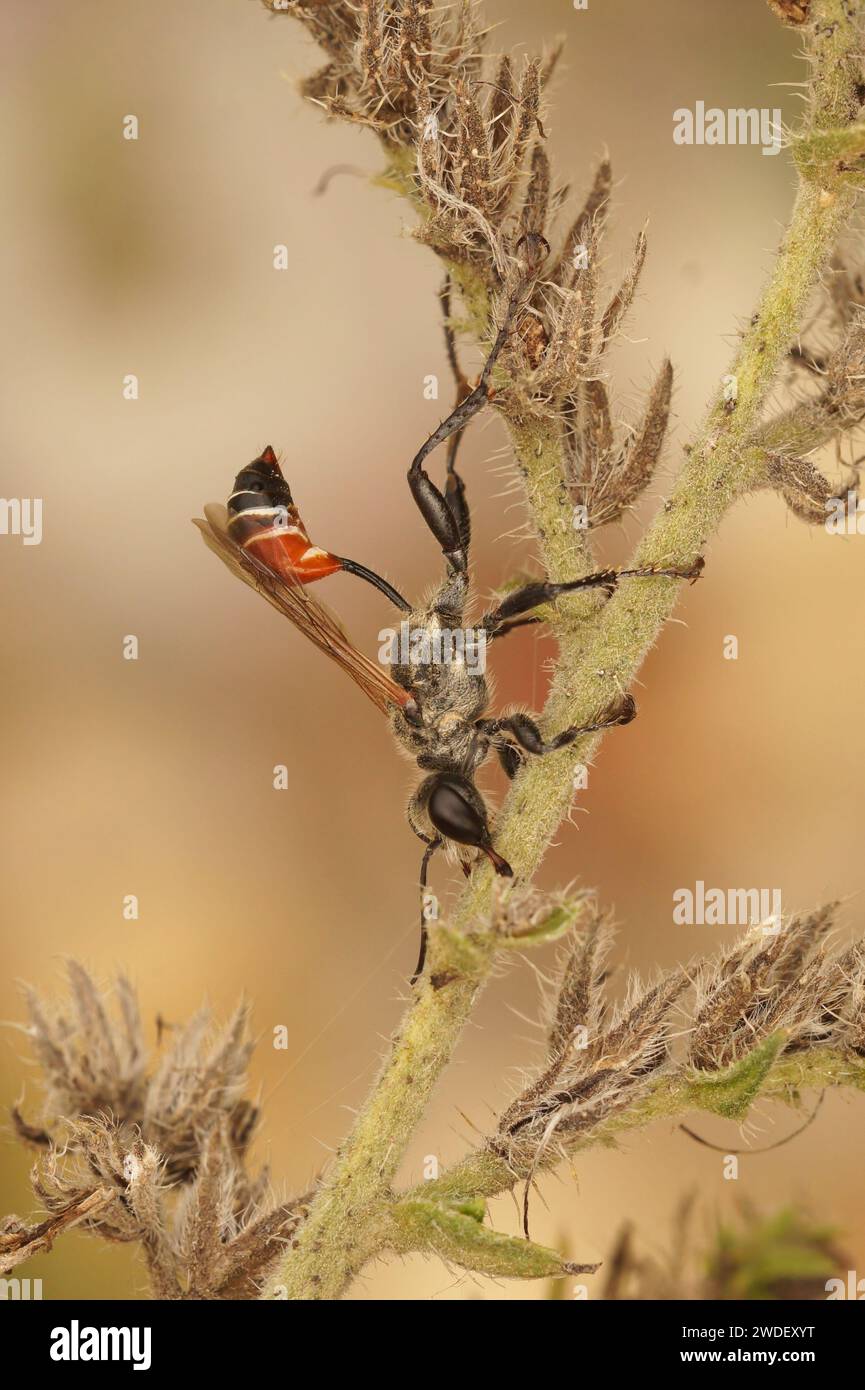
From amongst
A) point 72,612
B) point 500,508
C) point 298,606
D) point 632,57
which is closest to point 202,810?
point 72,612

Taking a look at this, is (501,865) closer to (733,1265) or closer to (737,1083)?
(737,1083)

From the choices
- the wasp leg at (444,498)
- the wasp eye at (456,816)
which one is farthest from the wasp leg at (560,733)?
the wasp leg at (444,498)

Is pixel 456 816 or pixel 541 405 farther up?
pixel 541 405

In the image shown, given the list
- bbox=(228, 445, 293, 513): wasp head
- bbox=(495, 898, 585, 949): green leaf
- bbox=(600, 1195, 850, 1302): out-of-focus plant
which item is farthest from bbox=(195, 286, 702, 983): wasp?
bbox=(600, 1195, 850, 1302): out-of-focus plant

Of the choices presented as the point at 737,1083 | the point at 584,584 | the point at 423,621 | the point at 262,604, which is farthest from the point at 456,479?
the point at 262,604

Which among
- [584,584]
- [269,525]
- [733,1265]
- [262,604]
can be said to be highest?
[262,604]
